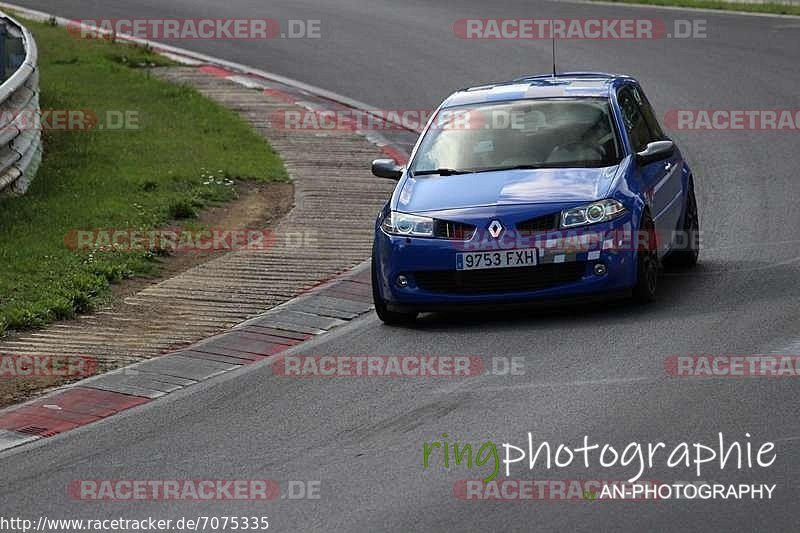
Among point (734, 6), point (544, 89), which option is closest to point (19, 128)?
point (544, 89)

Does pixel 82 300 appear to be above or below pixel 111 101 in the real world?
below

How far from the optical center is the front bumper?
11344 millimetres

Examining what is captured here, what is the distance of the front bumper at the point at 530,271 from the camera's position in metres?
11.3

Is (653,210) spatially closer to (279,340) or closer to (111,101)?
(279,340)

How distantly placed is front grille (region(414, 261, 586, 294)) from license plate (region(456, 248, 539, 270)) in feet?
0.11

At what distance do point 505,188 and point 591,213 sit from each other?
681mm

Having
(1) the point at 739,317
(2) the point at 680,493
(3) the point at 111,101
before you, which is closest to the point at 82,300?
(1) the point at 739,317

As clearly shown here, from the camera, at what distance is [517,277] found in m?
11.4

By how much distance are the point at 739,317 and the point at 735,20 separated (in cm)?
1851

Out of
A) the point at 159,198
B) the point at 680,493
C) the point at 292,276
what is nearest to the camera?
the point at 680,493

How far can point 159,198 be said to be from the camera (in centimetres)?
1625
